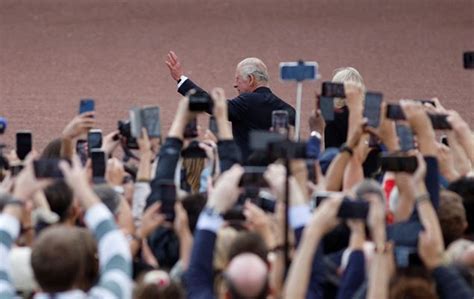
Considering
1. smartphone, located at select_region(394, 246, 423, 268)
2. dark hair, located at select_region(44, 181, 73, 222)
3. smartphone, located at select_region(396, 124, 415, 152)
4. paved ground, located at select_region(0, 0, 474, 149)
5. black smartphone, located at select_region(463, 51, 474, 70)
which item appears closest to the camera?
smartphone, located at select_region(394, 246, 423, 268)

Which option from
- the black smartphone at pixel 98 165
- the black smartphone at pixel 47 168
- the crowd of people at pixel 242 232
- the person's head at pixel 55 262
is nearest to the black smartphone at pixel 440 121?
the crowd of people at pixel 242 232

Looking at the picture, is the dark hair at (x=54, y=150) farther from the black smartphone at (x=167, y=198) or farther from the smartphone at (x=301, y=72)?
the black smartphone at (x=167, y=198)

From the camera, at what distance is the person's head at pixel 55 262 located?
17.2 ft

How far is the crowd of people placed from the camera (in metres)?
5.52

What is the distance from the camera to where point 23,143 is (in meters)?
8.36

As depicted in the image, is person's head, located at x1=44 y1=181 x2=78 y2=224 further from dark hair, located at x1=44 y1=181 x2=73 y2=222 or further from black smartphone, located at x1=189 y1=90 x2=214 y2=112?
black smartphone, located at x1=189 y1=90 x2=214 y2=112

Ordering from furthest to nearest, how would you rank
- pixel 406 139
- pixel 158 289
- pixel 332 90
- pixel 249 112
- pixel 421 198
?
pixel 249 112
pixel 332 90
pixel 406 139
pixel 421 198
pixel 158 289

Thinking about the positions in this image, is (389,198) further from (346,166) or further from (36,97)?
(36,97)

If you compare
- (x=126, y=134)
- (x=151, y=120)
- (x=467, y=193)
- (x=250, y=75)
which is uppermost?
(x=250, y=75)

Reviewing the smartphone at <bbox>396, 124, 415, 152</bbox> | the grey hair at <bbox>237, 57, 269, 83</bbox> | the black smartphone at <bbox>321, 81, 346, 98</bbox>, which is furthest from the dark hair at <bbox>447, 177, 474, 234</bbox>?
the grey hair at <bbox>237, 57, 269, 83</bbox>

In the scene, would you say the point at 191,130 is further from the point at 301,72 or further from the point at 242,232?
the point at 242,232

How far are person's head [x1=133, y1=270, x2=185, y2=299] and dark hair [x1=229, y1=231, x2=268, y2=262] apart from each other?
29 centimetres

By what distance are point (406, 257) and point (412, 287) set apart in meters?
0.35

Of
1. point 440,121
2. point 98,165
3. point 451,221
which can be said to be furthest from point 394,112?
point 98,165
